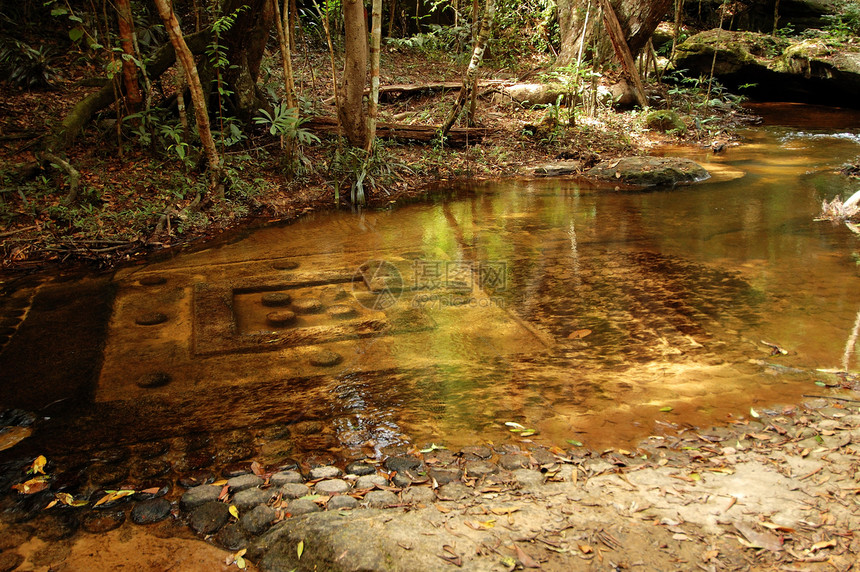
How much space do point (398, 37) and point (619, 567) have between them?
14.1m

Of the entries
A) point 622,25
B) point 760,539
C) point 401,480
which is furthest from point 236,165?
point 622,25

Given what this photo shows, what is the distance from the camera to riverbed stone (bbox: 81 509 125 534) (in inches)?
87.6

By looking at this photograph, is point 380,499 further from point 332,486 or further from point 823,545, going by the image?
point 823,545

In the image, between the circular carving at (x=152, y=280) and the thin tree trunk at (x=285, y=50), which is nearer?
the circular carving at (x=152, y=280)

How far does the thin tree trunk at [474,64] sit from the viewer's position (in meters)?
8.01

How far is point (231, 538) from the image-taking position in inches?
84.8

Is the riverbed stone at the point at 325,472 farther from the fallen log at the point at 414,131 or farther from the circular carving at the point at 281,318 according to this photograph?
the fallen log at the point at 414,131

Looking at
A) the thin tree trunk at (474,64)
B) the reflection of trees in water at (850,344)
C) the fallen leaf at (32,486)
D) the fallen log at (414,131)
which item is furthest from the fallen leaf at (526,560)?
the thin tree trunk at (474,64)

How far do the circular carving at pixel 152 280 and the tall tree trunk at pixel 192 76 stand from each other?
7.06 feet

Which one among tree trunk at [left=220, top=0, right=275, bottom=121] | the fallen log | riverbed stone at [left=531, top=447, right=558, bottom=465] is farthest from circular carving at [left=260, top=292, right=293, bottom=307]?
the fallen log

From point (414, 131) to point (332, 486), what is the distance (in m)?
7.48

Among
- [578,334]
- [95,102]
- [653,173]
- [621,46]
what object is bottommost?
[578,334]

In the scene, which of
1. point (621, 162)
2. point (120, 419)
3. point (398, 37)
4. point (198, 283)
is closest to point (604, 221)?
point (621, 162)

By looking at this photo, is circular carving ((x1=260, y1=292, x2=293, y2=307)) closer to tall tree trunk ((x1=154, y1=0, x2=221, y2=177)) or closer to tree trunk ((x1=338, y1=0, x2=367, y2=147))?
tall tree trunk ((x1=154, y1=0, x2=221, y2=177))
